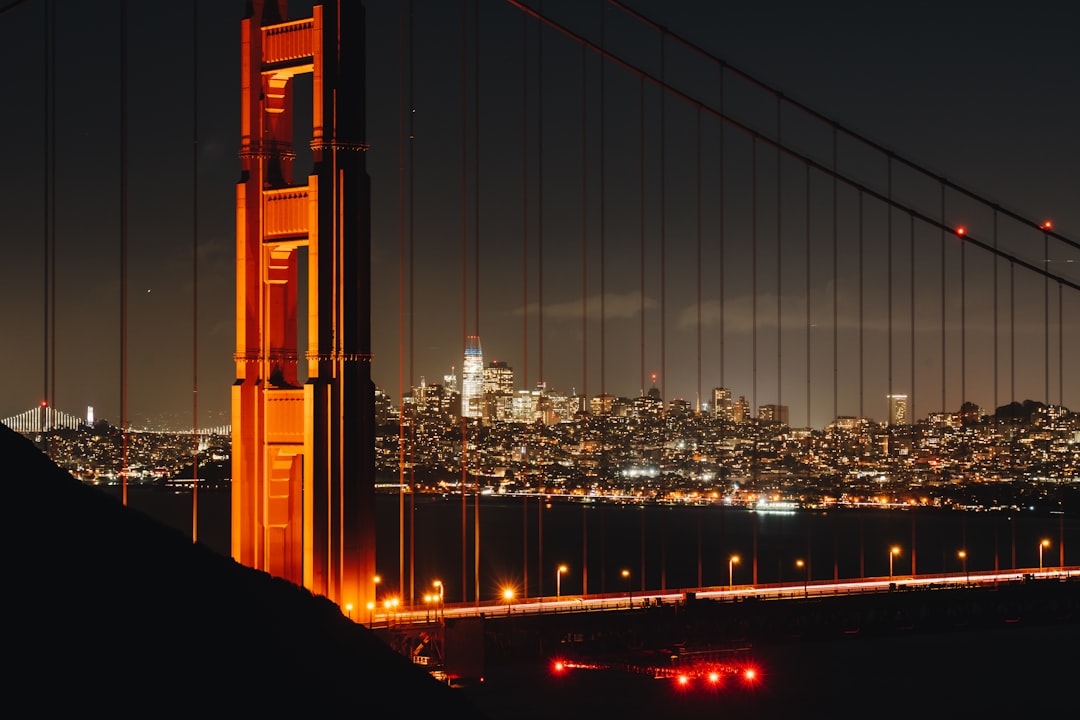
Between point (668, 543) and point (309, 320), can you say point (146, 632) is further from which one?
point (668, 543)

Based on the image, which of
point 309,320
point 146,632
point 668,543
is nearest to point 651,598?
point 309,320

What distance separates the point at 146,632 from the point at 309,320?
10.1 m

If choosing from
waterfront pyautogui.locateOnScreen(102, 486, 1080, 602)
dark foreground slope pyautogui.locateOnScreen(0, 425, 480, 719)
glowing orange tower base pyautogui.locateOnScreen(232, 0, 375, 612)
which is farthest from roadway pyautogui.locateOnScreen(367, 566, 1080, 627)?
waterfront pyautogui.locateOnScreen(102, 486, 1080, 602)

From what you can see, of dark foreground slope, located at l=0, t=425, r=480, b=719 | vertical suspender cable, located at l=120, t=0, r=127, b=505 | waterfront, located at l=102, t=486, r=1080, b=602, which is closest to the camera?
dark foreground slope, located at l=0, t=425, r=480, b=719

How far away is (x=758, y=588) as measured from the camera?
31844 millimetres

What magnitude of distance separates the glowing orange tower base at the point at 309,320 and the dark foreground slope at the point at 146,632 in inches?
220

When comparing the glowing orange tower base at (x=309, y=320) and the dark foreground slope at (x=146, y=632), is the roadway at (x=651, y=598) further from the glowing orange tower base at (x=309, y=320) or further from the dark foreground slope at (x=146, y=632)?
the dark foreground slope at (x=146, y=632)

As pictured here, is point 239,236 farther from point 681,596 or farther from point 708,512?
point 708,512

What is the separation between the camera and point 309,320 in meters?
21.4

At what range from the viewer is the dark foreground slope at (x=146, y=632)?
10.6m

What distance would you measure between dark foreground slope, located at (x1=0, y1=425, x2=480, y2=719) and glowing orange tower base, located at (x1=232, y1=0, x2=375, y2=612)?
220 inches

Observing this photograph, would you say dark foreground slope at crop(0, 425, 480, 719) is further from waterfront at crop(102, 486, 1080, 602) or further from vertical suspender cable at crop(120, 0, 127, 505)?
waterfront at crop(102, 486, 1080, 602)

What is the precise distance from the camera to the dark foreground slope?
10.6 meters

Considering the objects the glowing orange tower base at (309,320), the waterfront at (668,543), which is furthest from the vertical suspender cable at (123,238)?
the waterfront at (668,543)
